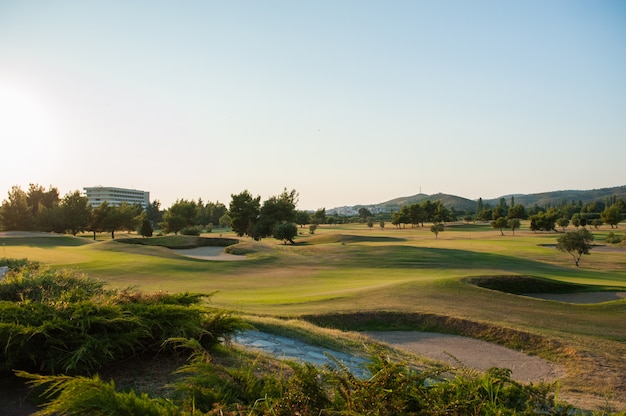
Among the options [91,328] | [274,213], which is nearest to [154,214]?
[274,213]

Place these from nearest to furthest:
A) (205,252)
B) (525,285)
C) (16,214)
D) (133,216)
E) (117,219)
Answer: (525,285), (205,252), (16,214), (117,219), (133,216)

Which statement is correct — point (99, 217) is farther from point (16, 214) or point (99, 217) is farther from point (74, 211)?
point (16, 214)

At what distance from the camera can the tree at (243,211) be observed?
2564 inches

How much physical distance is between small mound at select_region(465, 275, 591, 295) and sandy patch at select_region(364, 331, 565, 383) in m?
9.05

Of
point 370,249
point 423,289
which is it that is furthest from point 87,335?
point 370,249

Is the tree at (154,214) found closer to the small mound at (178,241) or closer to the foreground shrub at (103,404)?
the small mound at (178,241)

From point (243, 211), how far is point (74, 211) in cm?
2272

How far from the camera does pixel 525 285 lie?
21.5m

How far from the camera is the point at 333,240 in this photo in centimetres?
5809

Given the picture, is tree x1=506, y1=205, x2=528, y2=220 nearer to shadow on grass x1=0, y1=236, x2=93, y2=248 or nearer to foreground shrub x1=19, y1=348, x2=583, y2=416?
shadow on grass x1=0, y1=236, x2=93, y2=248

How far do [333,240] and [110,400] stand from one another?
181ft

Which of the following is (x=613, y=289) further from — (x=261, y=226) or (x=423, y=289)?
(x=261, y=226)

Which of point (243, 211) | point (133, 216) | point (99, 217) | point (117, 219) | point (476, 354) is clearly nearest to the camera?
point (476, 354)

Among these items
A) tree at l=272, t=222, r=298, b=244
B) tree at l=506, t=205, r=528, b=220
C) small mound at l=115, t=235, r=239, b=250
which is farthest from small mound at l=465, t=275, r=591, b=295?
tree at l=506, t=205, r=528, b=220
